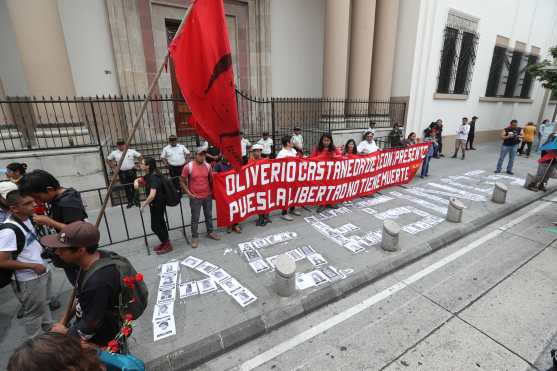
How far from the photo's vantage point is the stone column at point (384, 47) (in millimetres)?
12033

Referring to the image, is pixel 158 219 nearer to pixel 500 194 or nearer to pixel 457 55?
pixel 500 194

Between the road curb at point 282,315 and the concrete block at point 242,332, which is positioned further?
the concrete block at point 242,332

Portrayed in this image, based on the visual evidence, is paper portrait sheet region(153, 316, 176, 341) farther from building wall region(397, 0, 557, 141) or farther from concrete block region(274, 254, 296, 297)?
building wall region(397, 0, 557, 141)

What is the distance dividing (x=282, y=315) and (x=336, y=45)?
10906 millimetres

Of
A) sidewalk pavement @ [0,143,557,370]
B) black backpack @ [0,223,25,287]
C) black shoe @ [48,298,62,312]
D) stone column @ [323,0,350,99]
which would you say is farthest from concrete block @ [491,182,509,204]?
black shoe @ [48,298,62,312]

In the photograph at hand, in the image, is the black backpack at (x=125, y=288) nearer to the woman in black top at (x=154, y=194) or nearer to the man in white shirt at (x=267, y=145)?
the woman in black top at (x=154, y=194)

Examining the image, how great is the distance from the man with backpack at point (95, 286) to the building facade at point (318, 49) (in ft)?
24.4

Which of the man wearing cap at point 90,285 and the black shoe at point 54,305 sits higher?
the man wearing cap at point 90,285

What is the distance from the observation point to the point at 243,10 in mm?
11789

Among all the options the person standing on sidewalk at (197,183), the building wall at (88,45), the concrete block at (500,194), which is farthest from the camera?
the building wall at (88,45)

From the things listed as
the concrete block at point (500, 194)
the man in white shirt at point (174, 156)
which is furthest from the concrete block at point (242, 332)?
the concrete block at point (500, 194)

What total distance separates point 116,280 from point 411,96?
14128mm

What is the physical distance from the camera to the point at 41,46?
684 centimetres

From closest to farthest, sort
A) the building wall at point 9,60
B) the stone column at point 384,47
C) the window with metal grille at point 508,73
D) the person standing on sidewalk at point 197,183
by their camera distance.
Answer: the person standing on sidewalk at point 197,183 → the building wall at point 9,60 → the stone column at point 384,47 → the window with metal grille at point 508,73
